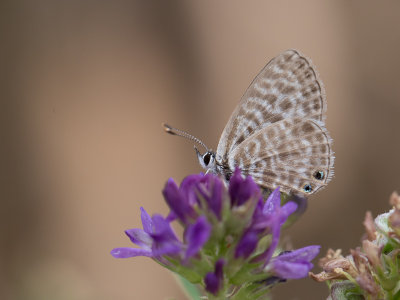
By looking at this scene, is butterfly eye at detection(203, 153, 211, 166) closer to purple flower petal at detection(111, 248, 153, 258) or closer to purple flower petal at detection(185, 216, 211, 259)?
purple flower petal at detection(111, 248, 153, 258)

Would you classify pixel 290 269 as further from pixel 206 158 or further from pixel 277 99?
pixel 277 99

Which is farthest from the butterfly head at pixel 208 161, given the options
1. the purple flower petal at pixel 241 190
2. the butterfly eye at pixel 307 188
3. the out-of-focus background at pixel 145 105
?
the out-of-focus background at pixel 145 105

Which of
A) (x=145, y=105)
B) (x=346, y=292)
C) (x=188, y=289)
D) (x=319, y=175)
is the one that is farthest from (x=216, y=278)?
(x=145, y=105)

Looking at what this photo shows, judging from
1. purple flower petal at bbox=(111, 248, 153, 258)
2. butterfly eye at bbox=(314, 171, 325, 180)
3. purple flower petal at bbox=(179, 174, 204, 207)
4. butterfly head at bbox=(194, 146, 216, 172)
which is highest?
purple flower petal at bbox=(179, 174, 204, 207)

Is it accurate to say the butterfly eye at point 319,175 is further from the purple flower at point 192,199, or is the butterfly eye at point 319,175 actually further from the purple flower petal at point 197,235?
the purple flower petal at point 197,235

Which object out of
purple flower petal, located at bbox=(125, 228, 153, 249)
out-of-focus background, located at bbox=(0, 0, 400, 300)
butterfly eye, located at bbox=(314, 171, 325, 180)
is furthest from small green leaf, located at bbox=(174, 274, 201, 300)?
out-of-focus background, located at bbox=(0, 0, 400, 300)

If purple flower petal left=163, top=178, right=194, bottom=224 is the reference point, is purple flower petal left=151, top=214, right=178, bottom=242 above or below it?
below

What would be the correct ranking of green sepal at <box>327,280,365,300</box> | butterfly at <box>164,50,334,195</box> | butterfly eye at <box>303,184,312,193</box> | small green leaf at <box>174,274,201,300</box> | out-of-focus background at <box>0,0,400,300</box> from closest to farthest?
green sepal at <box>327,280,365,300</box>, small green leaf at <box>174,274,201,300</box>, butterfly eye at <box>303,184,312,193</box>, butterfly at <box>164,50,334,195</box>, out-of-focus background at <box>0,0,400,300</box>
